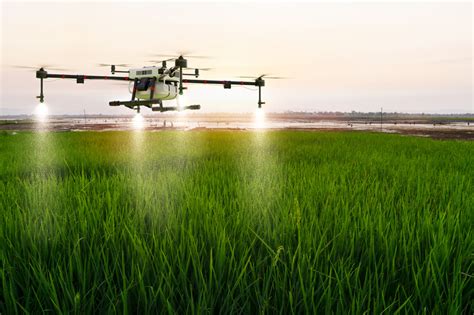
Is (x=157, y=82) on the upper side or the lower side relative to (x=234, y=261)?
upper

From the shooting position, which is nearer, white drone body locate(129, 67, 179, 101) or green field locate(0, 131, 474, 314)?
green field locate(0, 131, 474, 314)

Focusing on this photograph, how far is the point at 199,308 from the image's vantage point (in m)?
1.12

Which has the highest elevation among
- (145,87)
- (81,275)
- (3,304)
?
(145,87)

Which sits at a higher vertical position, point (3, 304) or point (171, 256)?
point (171, 256)

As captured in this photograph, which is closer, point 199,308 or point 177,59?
point 199,308

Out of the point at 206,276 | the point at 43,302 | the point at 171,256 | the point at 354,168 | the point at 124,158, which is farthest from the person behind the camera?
the point at 124,158

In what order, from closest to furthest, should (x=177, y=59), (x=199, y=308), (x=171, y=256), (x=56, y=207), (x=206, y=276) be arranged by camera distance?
(x=199, y=308) → (x=206, y=276) → (x=171, y=256) → (x=56, y=207) → (x=177, y=59)

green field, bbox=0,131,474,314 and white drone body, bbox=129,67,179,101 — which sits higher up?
white drone body, bbox=129,67,179,101

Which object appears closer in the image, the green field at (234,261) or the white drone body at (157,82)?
the green field at (234,261)

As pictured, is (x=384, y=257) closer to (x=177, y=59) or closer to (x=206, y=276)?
(x=206, y=276)

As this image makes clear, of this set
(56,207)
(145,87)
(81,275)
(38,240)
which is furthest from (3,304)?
(145,87)

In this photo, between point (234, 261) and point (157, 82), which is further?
point (157, 82)

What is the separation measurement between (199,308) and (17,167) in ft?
20.7

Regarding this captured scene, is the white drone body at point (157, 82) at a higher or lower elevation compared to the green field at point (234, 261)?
higher
